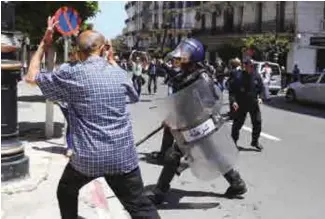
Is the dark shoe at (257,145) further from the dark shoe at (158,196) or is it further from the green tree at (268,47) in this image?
the green tree at (268,47)

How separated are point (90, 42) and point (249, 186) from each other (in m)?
A: 4.03

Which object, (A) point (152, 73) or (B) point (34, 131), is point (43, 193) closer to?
(B) point (34, 131)

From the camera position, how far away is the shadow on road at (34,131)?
→ 1151cm

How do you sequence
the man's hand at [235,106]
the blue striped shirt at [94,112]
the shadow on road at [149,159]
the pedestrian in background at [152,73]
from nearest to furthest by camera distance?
the blue striped shirt at [94,112] < the shadow on road at [149,159] < the man's hand at [235,106] < the pedestrian in background at [152,73]

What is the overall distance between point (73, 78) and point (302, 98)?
19.5 m

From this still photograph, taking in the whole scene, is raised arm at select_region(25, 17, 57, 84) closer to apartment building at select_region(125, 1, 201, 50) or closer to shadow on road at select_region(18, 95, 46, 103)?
shadow on road at select_region(18, 95, 46, 103)

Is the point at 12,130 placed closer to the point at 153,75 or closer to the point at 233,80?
the point at 233,80

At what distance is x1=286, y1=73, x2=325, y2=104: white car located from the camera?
71.5ft

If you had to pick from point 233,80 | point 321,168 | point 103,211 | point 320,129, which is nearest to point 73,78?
point 103,211

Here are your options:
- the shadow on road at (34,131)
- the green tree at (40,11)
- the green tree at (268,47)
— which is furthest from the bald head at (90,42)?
the green tree at (268,47)

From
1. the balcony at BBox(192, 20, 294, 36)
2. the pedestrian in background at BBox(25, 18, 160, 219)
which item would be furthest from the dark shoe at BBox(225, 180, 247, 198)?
the balcony at BBox(192, 20, 294, 36)

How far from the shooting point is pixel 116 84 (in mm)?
4426

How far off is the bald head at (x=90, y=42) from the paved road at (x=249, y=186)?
218cm

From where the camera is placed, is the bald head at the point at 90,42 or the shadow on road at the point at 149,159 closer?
the bald head at the point at 90,42
